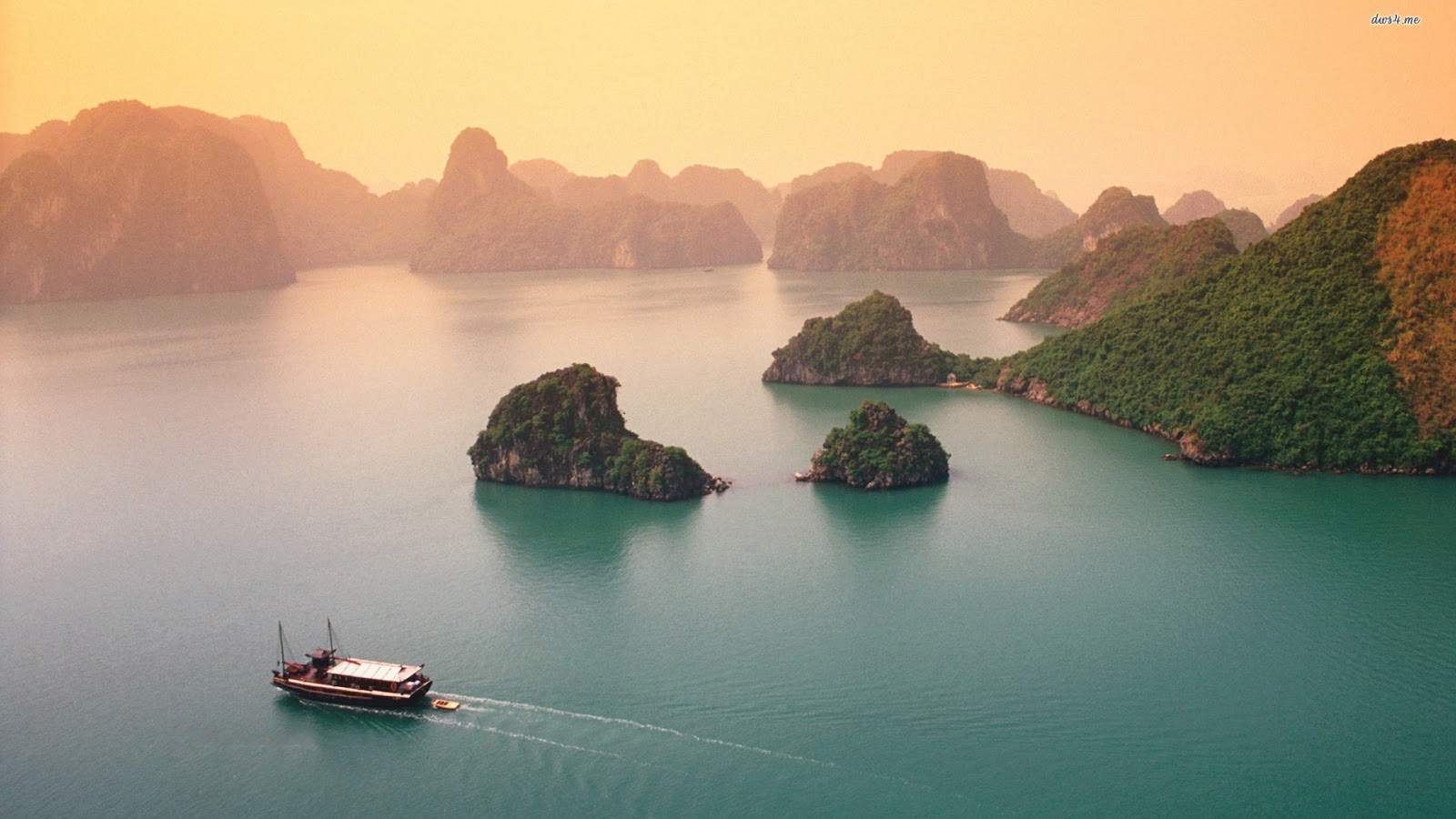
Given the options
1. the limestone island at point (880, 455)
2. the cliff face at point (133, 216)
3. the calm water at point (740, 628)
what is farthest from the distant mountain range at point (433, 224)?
the calm water at point (740, 628)

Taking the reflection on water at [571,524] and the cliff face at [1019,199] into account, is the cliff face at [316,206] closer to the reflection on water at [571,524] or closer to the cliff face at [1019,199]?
the cliff face at [1019,199]

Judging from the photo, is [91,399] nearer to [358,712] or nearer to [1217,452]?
[358,712]

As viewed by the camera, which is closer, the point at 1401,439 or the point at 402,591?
the point at 402,591

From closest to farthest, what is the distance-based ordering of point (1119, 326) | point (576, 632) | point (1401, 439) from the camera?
1. point (576, 632)
2. point (1401, 439)
3. point (1119, 326)

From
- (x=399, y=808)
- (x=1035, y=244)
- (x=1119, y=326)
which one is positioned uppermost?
(x=1035, y=244)

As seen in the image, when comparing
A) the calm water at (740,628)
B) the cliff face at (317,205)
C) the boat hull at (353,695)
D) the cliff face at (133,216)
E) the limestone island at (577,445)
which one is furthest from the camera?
the cliff face at (317,205)

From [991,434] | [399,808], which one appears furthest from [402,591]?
[991,434]
